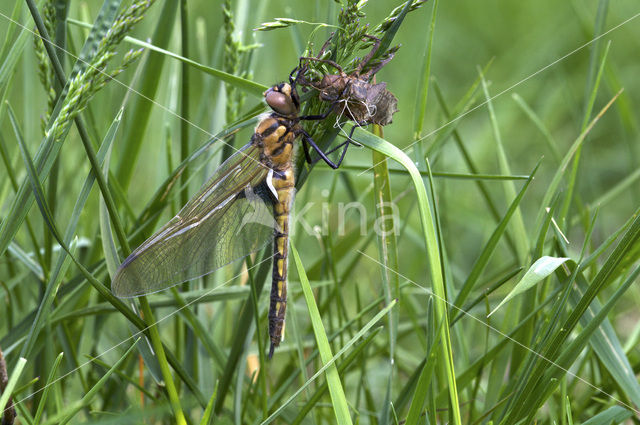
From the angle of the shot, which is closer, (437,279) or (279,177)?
(437,279)

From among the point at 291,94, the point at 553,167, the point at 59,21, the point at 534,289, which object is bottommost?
the point at 553,167

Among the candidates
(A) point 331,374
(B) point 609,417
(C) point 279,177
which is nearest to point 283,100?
(C) point 279,177

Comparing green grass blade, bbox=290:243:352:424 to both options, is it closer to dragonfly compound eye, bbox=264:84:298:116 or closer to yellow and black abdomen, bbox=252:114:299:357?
yellow and black abdomen, bbox=252:114:299:357

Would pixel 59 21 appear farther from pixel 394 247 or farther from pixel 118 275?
pixel 394 247

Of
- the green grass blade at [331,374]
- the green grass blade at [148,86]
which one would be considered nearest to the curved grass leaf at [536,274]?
the green grass blade at [331,374]

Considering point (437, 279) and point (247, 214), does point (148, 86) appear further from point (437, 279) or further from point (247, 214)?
point (437, 279)

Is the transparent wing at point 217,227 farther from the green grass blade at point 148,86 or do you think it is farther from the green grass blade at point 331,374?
the green grass blade at point 331,374

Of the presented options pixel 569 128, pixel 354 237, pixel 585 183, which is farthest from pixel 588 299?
pixel 569 128
